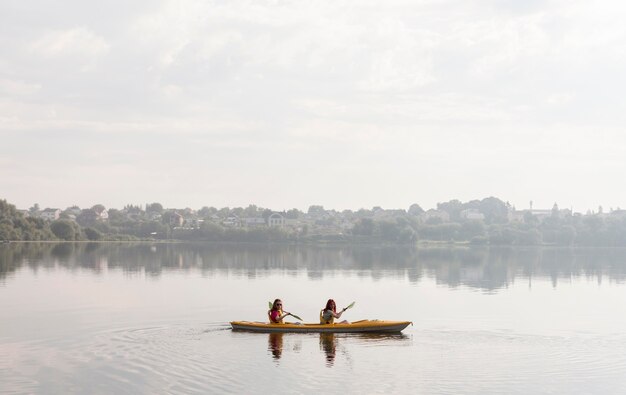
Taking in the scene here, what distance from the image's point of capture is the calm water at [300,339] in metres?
27.3

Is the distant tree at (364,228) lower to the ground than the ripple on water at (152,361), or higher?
higher

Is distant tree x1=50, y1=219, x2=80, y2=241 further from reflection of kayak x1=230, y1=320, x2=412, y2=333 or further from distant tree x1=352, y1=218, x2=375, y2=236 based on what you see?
reflection of kayak x1=230, y1=320, x2=412, y2=333

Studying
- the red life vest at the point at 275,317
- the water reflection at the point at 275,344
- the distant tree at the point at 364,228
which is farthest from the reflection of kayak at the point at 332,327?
the distant tree at the point at 364,228

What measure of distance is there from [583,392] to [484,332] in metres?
12.2

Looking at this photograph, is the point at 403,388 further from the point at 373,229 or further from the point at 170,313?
the point at 373,229

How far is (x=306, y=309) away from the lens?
4884cm

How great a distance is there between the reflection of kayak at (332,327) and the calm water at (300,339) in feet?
2.04

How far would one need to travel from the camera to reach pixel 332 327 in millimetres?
37406

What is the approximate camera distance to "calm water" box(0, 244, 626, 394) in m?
27.3

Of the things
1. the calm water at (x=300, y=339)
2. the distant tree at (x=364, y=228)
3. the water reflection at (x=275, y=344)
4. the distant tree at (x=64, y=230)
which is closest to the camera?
the calm water at (x=300, y=339)

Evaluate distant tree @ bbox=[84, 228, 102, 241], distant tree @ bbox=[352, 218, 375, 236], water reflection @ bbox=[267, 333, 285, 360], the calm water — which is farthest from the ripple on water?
distant tree @ bbox=[352, 218, 375, 236]

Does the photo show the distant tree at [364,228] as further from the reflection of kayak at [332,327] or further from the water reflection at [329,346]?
the water reflection at [329,346]

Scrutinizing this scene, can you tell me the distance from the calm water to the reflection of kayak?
0.62 meters

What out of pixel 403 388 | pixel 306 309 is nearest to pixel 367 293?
pixel 306 309
